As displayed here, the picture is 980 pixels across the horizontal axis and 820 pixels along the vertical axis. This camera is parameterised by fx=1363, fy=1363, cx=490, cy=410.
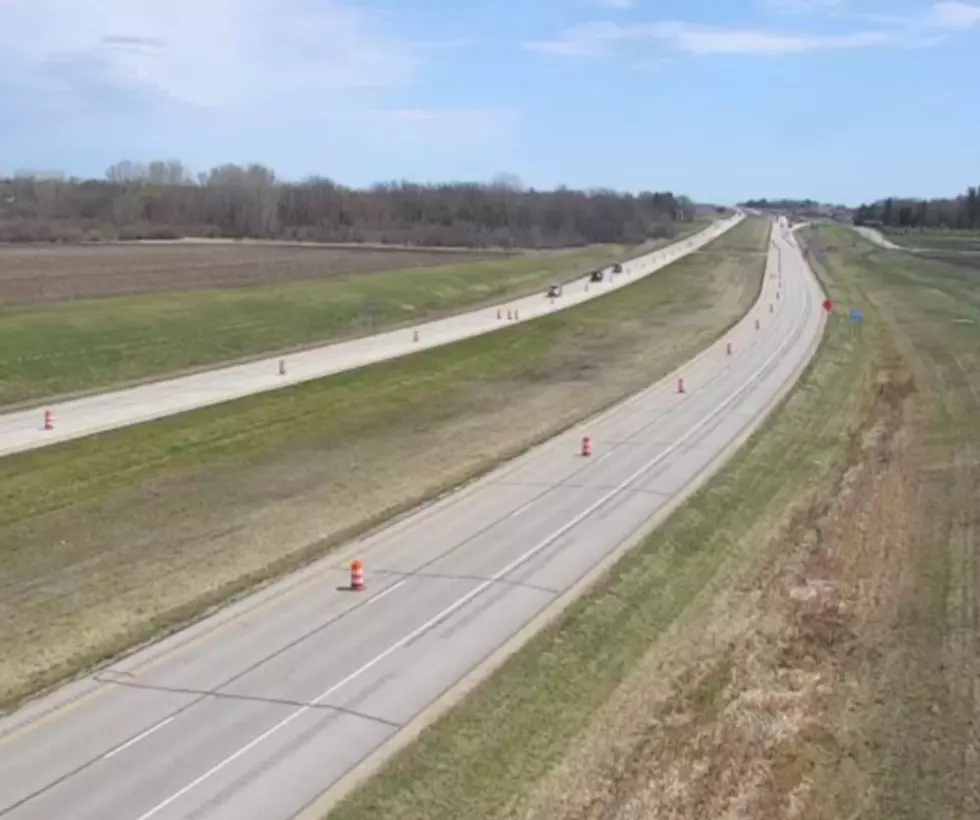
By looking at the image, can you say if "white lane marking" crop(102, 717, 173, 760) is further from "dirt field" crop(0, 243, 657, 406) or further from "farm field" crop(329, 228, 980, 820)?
"dirt field" crop(0, 243, 657, 406)

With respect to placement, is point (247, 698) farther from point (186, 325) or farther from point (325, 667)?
point (186, 325)

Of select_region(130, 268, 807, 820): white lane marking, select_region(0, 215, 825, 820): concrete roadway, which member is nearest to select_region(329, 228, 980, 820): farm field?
select_region(0, 215, 825, 820): concrete roadway

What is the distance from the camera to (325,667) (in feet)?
63.6

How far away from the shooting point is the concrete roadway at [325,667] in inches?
606

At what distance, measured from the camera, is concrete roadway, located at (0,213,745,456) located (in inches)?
1574

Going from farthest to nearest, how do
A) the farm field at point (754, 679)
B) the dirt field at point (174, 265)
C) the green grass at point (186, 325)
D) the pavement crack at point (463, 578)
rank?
the dirt field at point (174, 265) → the green grass at point (186, 325) → the pavement crack at point (463, 578) → the farm field at point (754, 679)

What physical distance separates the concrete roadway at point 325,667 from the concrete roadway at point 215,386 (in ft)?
45.0

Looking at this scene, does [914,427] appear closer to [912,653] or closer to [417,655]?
[912,653]

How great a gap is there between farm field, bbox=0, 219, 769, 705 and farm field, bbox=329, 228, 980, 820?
6.28 m

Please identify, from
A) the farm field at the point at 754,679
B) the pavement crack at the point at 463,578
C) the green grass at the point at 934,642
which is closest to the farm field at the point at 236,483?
the pavement crack at the point at 463,578

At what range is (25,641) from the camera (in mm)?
20703

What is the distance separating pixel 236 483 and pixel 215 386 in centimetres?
1712

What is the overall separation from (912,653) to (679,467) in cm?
1467

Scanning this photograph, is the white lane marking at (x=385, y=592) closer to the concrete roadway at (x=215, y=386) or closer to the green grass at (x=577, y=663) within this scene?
the green grass at (x=577, y=663)
